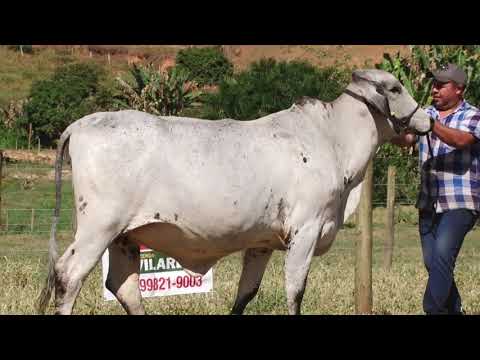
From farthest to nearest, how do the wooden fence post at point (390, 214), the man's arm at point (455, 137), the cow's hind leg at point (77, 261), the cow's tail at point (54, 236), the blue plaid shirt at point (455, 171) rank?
the wooden fence post at point (390, 214) → the blue plaid shirt at point (455, 171) → the man's arm at point (455, 137) → the cow's tail at point (54, 236) → the cow's hind leg at point (77, 261)

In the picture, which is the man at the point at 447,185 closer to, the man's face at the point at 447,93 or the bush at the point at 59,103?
the man's face at the point at 447,93

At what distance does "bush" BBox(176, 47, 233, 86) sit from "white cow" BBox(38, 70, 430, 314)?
40.3 m

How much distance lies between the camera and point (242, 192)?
6.68 m

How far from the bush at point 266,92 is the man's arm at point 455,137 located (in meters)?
19.5

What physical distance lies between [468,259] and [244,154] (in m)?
8.15

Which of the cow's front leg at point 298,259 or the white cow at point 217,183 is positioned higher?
the white cow at point 217,183

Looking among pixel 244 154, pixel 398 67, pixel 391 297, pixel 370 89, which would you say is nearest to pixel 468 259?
pixel 391 297

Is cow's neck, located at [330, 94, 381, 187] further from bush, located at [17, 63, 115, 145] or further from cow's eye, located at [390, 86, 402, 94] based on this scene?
bush, located at [17, 63, 115, 145]

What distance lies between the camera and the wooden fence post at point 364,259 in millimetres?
8805

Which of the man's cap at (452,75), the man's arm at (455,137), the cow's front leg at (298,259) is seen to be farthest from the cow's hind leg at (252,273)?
the man's cap at (452,75)

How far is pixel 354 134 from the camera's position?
7.49 m

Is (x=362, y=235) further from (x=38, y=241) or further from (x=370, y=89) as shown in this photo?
(x=38, y=241)

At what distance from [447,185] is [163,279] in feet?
10.5

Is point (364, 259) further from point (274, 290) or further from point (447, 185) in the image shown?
point (447, 185)
